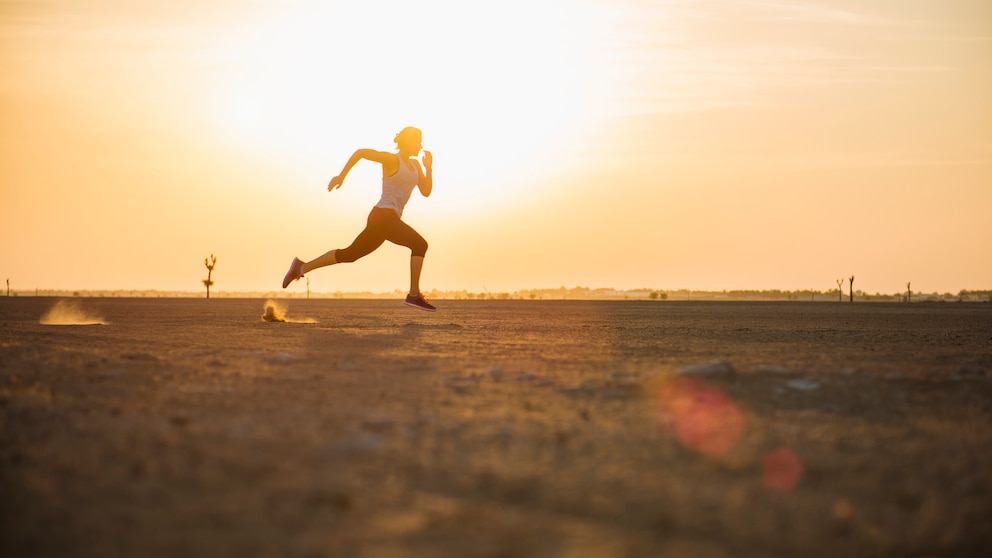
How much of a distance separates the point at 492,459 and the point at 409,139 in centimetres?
1035

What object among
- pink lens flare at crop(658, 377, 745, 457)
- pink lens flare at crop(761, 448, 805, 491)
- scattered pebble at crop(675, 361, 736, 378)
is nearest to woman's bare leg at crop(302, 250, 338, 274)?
scattered pebble at crop(675, 361, 736, 378)

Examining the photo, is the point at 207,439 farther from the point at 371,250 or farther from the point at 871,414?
the point at 371,250

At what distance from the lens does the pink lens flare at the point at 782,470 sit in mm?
3361

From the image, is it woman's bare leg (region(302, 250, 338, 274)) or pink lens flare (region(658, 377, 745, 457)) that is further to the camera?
woman's bare leg (region(302, 250, 338, 274))

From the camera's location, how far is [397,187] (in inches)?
523

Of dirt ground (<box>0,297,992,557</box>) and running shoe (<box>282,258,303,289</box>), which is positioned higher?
running shoe (<box>282,258,303,289</box>)

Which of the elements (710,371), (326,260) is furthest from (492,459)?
(326,260)

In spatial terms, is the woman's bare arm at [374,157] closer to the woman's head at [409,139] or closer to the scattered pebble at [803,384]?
the woman's head at [409,139]

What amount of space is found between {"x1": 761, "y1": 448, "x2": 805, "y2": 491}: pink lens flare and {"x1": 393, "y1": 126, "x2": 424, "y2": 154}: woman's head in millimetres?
10233

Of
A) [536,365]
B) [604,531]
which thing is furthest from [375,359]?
[604,531]

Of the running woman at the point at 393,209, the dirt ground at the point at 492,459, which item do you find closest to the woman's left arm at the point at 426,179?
the running woman at the point at 393,209

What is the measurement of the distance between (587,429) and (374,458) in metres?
1.11

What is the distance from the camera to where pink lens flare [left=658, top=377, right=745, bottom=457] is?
4078 millimetres

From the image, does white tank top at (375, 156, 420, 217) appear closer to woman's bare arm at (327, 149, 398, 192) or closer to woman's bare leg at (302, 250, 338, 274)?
woman's bare arm at (327, 149, 398, 192)
